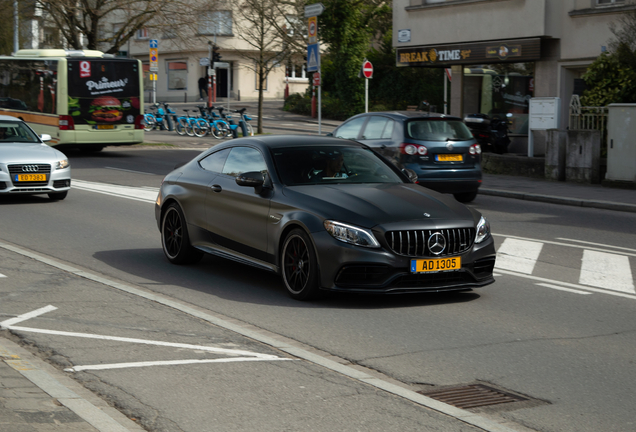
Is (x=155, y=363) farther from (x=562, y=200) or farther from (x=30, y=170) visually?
(x=562, y=200)

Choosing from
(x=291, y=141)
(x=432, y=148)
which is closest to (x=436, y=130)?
(x=432, y=148)

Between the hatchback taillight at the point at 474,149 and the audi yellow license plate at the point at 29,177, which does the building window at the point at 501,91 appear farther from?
the audi yellow license plate at the point at 29,177

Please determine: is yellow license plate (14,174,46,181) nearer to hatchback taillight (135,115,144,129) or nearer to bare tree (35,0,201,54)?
hatchback taillight (135,115,144,129)

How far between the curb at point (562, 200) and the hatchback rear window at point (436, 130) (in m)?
2.45

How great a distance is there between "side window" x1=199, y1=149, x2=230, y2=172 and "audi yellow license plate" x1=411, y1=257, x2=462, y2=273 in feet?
8.88

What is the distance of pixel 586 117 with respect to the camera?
20719 millimetres

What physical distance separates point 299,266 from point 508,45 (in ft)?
63.7

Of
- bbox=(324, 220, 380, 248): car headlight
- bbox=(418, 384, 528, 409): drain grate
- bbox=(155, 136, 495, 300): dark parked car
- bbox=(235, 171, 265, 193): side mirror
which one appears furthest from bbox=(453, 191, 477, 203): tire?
bbox=(418, 384, 528, 409): drain grate

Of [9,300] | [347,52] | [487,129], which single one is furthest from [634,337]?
[347,52]

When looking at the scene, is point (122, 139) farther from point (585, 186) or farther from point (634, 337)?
point (634, 337)

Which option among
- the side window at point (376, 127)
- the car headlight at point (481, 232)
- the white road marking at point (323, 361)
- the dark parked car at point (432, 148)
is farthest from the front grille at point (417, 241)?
the side window at point (376, 127)

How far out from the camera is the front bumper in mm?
7410

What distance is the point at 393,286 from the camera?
7516 millimetres

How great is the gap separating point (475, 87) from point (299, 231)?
21667 mm
